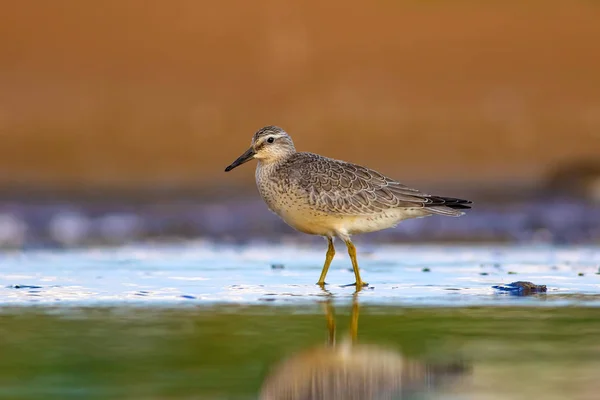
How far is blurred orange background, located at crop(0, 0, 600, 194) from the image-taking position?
846 inches

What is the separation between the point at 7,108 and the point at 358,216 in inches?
476

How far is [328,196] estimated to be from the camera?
10859 mm

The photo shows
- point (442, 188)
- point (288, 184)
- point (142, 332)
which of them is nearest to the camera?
point (142, 332)

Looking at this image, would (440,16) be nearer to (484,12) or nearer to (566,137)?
(484,12)

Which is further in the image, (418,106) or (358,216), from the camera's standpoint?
(418,106)

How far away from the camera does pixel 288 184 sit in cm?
1091

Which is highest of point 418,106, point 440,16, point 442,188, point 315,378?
point 440,16

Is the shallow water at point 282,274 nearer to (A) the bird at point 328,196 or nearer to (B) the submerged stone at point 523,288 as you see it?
(B) the submerged stone at point 523,288

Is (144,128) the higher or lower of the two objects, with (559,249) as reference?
higher

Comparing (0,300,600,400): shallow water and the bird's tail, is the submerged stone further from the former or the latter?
the bird's tail

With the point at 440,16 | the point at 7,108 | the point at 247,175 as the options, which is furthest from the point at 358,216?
the point at 440,16

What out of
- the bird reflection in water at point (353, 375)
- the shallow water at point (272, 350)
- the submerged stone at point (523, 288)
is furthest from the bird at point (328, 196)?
the bird reflection in water at point (353, 375)

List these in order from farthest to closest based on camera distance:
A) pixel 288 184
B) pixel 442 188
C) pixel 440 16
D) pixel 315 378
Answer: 1. pixel 440 16
2. pixel 442 188
3. pixel 288 184
4. pixel 315 378

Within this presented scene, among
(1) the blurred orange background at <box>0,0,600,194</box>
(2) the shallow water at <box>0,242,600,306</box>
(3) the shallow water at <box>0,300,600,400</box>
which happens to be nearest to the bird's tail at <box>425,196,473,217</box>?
(2) the shallow water at <box>0,242,600,306</box>
